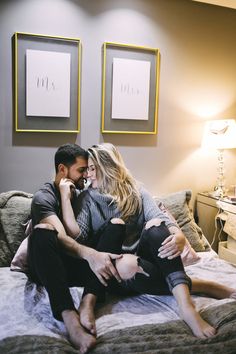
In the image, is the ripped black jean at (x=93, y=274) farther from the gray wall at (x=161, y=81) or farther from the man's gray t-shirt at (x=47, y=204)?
the gray wall at (x=161, y=81)

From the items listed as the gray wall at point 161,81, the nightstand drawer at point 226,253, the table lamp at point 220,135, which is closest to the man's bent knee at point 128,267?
the gray wall at point 161,81

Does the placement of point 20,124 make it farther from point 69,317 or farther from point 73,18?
point 69,317

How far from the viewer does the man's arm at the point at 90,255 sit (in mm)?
1708

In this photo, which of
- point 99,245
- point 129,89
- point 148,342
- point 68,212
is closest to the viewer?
point 148,342

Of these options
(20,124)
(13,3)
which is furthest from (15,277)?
(13,3)

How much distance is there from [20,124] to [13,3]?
78 centimetres

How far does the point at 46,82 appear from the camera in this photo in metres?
2.47

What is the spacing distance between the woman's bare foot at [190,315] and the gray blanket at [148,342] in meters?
0.03

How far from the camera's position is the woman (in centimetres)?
164

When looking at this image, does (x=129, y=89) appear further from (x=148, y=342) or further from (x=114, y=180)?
(x=148, y=342)

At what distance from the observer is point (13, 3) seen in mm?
2363

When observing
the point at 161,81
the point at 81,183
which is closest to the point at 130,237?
the point at 81,183

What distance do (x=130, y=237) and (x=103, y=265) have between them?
0.34 meters

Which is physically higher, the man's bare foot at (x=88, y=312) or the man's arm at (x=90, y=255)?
the man's arm at (x=90, y=255)
